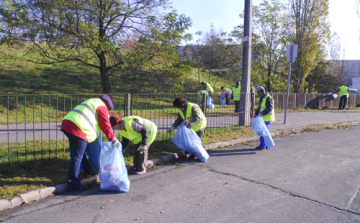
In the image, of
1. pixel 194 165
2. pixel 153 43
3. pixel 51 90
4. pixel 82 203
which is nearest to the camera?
pixel 82 203

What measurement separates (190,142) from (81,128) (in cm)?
232

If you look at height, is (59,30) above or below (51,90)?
above

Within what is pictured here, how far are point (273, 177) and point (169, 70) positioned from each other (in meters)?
8.16

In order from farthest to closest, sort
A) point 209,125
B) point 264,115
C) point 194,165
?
point 209,125, point 264,115, point 194,165

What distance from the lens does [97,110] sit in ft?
13.4

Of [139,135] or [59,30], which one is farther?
[59,30]

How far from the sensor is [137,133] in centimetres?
473

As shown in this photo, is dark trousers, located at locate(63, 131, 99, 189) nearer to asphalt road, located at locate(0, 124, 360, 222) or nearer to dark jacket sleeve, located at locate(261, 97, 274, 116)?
asphalt road, located at locate(0, 124, 360, 222)

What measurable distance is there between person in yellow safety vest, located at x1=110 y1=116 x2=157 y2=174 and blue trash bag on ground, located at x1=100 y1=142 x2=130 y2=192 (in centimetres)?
58

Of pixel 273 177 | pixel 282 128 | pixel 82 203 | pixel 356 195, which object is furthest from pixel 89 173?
pixel 282 128

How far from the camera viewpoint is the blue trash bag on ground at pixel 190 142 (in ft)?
18.0

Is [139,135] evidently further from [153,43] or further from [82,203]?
[153,43]

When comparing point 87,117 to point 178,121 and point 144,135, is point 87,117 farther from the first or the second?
point 178,121

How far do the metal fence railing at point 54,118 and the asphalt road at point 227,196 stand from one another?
1.60 m
